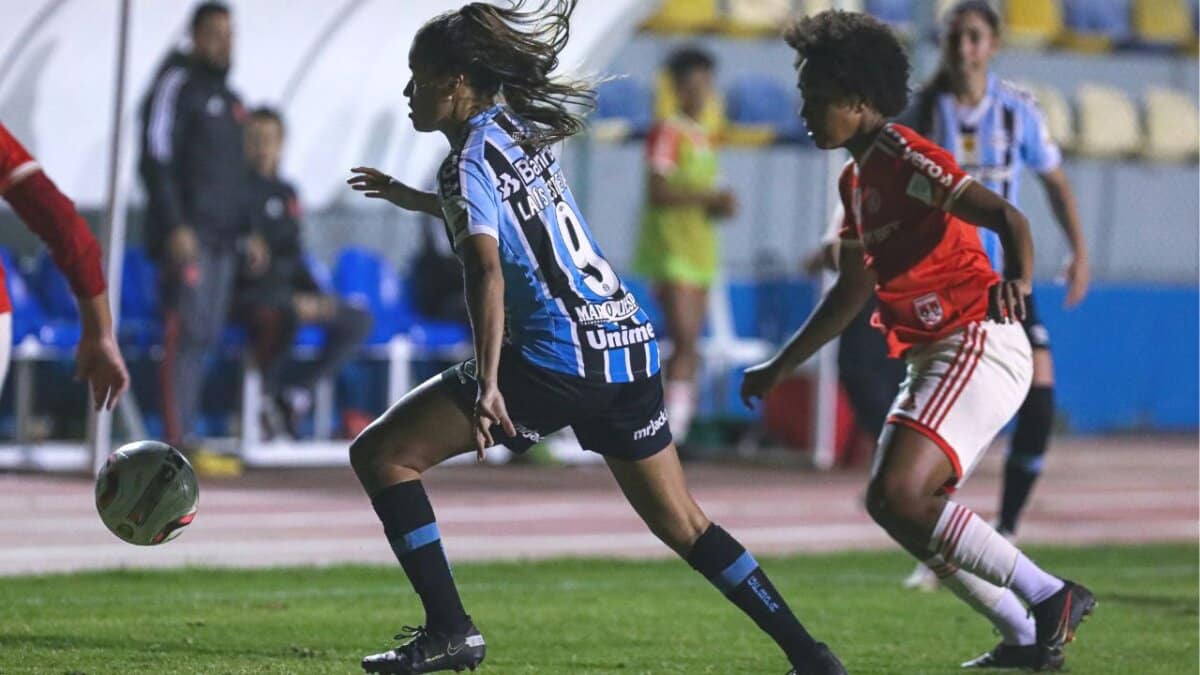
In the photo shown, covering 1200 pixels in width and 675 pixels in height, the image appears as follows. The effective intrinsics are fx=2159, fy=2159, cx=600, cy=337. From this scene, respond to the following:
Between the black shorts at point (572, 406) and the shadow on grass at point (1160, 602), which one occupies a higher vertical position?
the black shorts at point (572, 406)

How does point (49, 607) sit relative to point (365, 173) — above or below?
below

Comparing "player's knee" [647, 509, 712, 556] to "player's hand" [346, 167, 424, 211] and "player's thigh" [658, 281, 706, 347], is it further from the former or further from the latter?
"player's thigh" [658, 281, 706, 347]

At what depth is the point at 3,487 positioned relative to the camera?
12.6 meters

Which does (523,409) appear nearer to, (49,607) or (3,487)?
(49,607)

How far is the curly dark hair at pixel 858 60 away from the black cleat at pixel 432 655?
2097mm

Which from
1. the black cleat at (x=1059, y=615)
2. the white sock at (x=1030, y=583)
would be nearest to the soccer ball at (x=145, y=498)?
the white sock at (x=1030, y=583)

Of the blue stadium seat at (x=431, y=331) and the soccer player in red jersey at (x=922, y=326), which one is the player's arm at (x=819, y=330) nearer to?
the soccer player in red jersey at (x=922, y=326)

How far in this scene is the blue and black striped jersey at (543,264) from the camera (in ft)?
19.3

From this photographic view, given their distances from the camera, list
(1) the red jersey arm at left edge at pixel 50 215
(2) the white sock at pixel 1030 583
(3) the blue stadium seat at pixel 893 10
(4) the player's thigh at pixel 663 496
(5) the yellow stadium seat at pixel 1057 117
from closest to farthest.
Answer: (1) the red jersey arm at left edge at pixel 50 215 < (4) the player's thigh at pixel 663 496 < (2) the white sock at pixel 1030 583 < (3) the blue stadium seat at pixel 893 10 < (5) the yellow stadium seat at pixel 1057 117

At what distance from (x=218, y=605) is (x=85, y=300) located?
274 centimetres

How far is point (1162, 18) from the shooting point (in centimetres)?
1933

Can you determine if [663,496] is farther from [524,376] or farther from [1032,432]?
[1032,432]

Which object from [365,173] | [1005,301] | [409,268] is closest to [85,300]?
[365,173]

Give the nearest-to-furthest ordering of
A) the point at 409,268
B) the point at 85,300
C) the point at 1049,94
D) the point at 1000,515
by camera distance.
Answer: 1. the point at 85,300
2. the point at 1000,515
3. the point at 409,268
4. the point at 1049,94
